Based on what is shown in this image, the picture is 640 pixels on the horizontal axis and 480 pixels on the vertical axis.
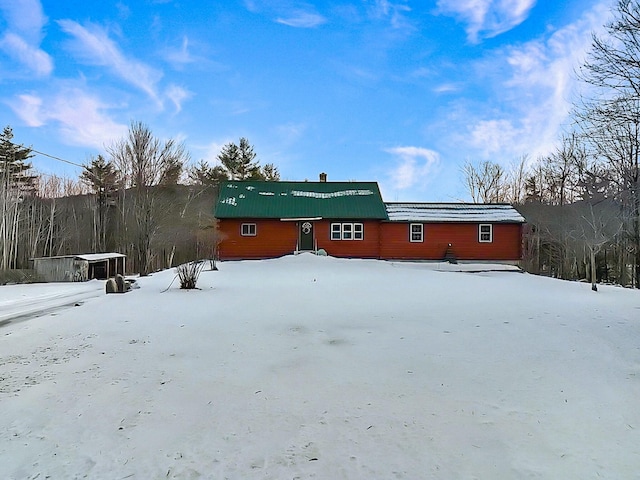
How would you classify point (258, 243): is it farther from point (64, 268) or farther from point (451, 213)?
point (451, 213)

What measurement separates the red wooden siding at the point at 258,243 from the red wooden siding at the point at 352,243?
5.30 feet

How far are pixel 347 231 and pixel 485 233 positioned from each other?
7814 mm

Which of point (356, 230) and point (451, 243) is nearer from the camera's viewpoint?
point (356, 230)

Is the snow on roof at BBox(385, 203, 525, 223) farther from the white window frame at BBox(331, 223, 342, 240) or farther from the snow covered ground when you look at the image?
the snow covered ground

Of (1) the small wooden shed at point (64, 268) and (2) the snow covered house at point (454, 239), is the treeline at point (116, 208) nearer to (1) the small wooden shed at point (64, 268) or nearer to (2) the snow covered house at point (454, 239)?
(1) the small wooden shed at point (64, 268)

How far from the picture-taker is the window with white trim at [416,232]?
23156 mm

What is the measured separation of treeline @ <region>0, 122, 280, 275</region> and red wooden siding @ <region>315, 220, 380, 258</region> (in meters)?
5.95

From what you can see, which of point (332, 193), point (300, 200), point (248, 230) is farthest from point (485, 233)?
point (248, 230)

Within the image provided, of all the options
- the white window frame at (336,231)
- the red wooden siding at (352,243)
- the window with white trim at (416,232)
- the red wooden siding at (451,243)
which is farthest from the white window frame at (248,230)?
the window with white trim at (416,232)

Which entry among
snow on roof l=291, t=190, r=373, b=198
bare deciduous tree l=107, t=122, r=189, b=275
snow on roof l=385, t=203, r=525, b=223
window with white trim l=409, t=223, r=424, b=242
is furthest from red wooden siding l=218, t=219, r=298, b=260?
window with white trim l=409, t=223, r=424, b=242

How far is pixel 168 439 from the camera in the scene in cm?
286

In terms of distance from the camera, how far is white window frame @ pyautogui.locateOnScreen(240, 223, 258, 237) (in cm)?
2267

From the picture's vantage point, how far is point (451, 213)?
23781 mm

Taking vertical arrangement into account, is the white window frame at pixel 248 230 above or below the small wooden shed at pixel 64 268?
above
